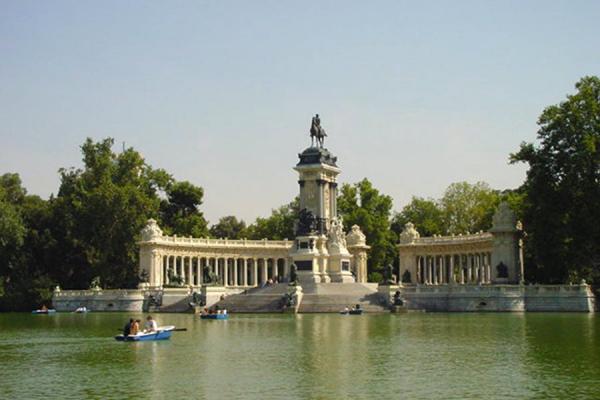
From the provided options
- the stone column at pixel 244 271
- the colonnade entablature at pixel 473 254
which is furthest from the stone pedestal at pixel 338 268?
the stone column at pixel 244 271

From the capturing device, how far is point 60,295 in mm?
82000

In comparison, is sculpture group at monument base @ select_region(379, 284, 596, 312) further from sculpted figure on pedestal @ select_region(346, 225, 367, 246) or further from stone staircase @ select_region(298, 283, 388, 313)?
sculpted figure on pedestal @ select_region(346, 225, 367, 246)

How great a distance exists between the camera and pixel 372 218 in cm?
10469

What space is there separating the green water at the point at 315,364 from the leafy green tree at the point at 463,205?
60449 millimetres

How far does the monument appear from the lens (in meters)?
80.1

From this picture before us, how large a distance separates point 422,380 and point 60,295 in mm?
62159

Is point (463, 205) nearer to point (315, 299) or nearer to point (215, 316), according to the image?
point (315, 299)

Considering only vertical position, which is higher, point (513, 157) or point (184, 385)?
point (513, 157)

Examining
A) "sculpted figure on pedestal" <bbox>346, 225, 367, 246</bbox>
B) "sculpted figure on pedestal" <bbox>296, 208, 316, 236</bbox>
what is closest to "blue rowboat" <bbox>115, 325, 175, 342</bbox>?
"sculpted figure on pedestal" <bbox>296, 208, 316, 236</bbox>

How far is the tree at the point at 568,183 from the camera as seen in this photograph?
64.2 m

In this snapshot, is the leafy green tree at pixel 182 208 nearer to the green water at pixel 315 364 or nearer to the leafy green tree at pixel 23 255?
the leafy green tree at pixel 23 255

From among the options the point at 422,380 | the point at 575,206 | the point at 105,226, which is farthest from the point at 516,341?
the point at 105,226

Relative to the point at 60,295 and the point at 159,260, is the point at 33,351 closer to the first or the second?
the point at 60,295

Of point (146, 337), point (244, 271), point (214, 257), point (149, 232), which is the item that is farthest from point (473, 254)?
point (146, 337)
